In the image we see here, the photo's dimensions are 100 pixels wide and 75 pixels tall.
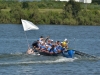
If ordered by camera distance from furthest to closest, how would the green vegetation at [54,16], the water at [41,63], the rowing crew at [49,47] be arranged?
the green vegetation at [54,16] < the rowing crew at [49,47] < the water at [41,63]

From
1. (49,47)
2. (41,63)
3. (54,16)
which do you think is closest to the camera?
(41,63)

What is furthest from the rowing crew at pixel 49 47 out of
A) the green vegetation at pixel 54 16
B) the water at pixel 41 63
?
the green vegetation at pixel 54 16

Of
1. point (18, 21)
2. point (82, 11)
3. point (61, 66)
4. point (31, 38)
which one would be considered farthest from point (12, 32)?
point (61, 66)

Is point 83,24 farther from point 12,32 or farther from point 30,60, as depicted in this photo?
point 30,60

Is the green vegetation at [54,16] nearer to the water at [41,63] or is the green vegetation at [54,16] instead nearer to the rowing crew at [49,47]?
the water at [41,63]

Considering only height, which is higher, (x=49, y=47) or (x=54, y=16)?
(x=49, y=47)

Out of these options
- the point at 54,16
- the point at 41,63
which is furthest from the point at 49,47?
the point at 54,16

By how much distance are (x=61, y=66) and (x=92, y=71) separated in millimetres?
2648

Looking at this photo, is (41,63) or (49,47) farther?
(49,47)

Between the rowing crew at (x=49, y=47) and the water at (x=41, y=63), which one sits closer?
the water at (x=41, y=63)

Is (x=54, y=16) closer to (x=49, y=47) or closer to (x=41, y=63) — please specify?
(x=49, y=47)

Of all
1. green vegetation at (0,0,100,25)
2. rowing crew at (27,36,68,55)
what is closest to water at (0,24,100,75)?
rowing crew at (27,36,68,55)

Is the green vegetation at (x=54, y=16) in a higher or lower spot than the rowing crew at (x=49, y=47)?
lower

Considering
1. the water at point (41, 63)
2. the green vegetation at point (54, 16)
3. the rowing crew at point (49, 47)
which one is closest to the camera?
the water at point (41, 63)
